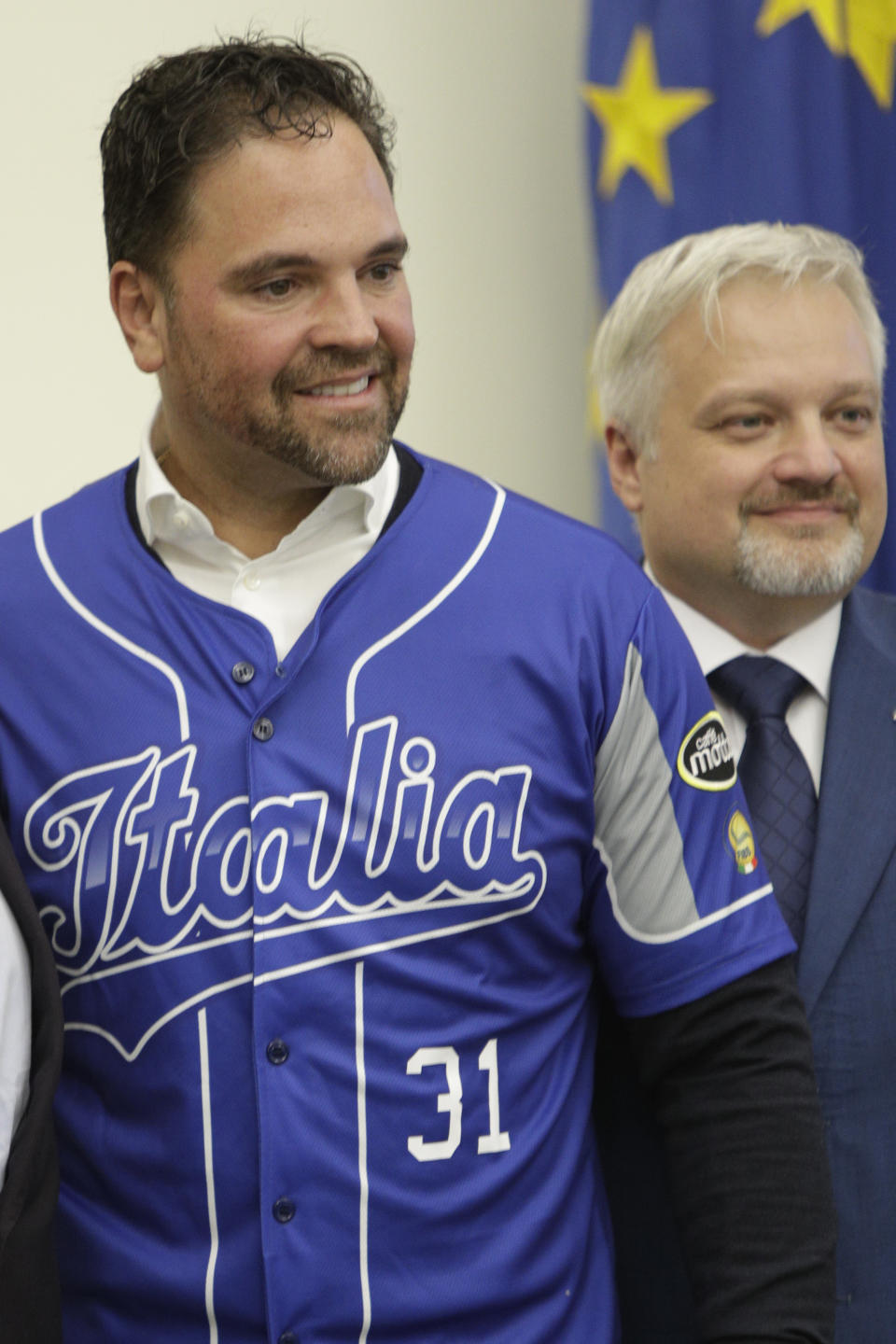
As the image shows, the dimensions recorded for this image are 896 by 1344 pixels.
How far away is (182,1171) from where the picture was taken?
114 centimetres

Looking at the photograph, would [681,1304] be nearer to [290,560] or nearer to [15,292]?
[290,560]

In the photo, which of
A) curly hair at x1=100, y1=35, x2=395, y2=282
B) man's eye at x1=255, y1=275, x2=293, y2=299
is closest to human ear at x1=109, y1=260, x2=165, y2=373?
curly hair at x1=100, y1=35, x2=395, y2=282

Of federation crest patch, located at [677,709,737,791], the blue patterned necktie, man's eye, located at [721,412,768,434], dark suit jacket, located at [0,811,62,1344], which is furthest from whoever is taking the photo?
man's eye, located at [721,412,768,434]

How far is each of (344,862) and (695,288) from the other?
656mm

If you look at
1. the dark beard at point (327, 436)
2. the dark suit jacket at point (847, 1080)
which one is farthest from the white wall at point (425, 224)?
the dark suit jacket at point (847, 1080)

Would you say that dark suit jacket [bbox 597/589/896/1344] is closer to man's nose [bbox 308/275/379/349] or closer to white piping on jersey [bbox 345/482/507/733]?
white piping on jersey [bbox 345/482/507/733]

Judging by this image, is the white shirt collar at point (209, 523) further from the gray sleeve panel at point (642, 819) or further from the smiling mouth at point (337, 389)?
the gray sleeve panel at point (642, 819)

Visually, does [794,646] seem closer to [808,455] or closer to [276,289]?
[808,455]

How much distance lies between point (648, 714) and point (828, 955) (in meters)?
0.26

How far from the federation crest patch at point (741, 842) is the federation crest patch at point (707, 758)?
3 centimetres

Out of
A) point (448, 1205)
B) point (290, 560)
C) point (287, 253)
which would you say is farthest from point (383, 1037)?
point (287, 253)

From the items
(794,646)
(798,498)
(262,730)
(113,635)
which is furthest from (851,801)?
(113,635)

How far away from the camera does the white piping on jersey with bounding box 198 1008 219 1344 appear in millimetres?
1116

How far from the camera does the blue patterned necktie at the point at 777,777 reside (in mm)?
1336
